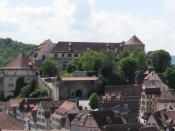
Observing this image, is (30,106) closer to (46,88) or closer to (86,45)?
(46,88)

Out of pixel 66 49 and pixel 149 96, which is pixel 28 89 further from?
pixel 149 96

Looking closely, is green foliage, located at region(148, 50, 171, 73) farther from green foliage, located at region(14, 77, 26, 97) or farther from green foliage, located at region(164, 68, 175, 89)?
green foliage, located at region(14, 77, 26, 97)

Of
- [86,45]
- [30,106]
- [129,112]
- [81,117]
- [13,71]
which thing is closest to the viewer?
[81,117]

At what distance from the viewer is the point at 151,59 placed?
109 m

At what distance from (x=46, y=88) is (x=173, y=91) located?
19019 millimetres

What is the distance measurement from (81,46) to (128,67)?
1786 cm

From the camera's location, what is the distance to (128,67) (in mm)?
102188

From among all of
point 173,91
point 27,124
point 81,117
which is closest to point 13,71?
point 27,124

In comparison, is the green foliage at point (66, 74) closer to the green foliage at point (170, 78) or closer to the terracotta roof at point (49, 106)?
the terracotta roof at point (49, 106)

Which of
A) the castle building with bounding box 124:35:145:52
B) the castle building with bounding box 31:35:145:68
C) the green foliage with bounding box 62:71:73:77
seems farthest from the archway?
the castle building with bounding box 124:35:145:52

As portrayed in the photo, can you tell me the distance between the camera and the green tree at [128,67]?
101812mm

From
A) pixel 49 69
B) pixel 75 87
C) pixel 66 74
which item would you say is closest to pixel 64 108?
pixel 75 87

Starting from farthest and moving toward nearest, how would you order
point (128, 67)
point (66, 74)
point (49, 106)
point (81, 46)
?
1. point (81, 46)
2. point (66, 74)
3. point (128, 67)
4. point (49, 106)

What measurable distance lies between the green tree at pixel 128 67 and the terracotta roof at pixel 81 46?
15214 millimetres
